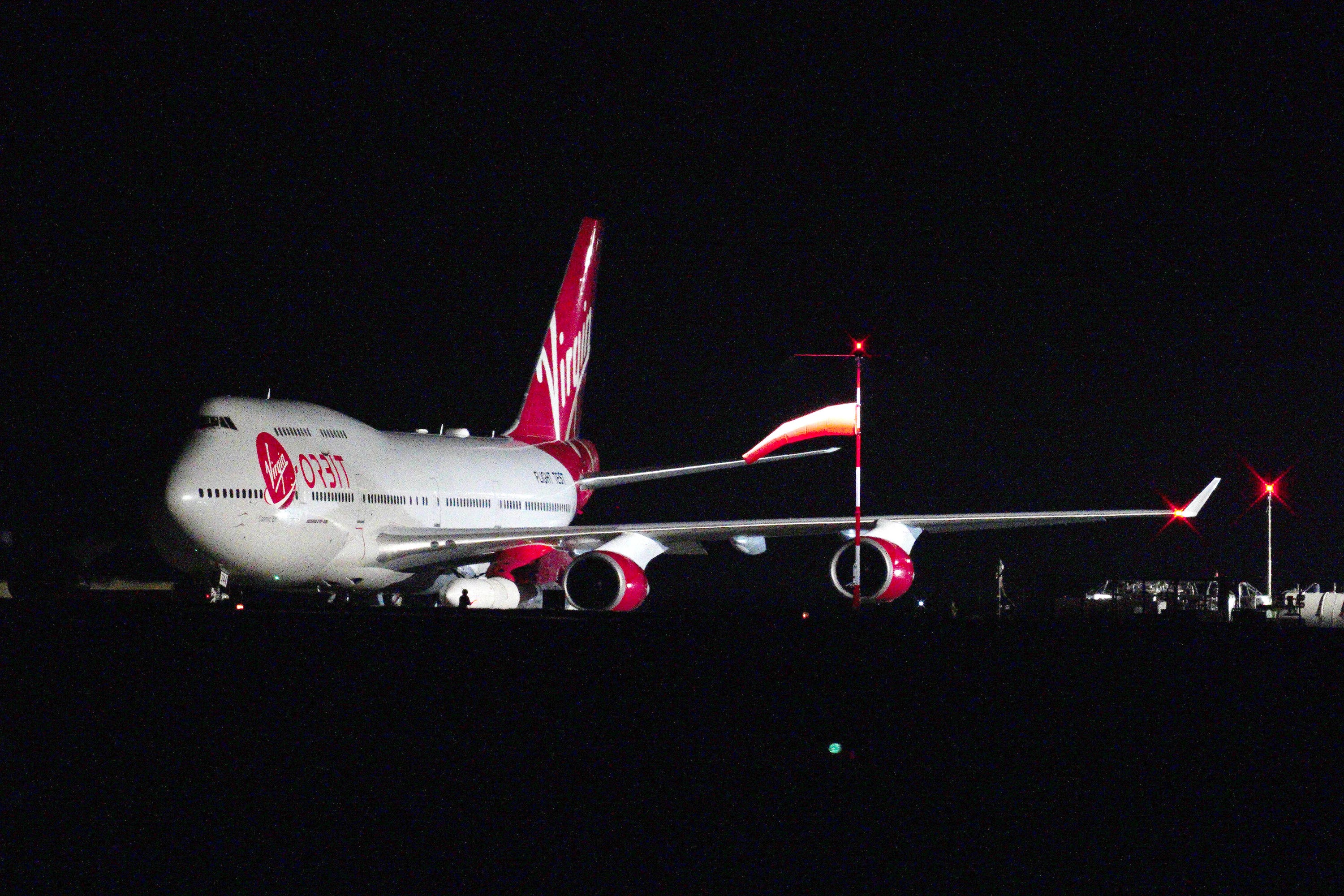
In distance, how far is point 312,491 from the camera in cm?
3238

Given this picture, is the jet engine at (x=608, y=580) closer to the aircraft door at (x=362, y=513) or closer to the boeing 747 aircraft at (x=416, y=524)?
the boeing 747 aircraft at (x=416, y=524)

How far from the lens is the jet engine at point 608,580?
109ft

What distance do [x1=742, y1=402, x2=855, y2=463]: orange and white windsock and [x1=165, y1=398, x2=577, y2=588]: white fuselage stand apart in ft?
24.7

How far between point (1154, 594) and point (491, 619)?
3148 centimetres

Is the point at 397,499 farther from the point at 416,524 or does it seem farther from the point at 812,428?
the point at 812,428

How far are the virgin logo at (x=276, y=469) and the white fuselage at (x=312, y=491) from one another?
21 mm

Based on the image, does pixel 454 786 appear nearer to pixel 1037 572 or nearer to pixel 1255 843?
pixel 1255 843

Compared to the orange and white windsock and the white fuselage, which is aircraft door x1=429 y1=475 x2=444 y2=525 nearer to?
the white fuselage

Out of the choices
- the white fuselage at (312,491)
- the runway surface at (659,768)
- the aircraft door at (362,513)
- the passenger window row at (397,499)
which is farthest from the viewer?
the passenger window row at (397,499)

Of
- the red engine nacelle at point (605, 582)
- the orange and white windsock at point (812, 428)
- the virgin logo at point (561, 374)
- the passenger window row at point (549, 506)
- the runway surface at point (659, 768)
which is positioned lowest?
the runway surface at point (659, 768)

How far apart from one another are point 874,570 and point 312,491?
13.1m

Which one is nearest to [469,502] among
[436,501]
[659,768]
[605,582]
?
[436,501]

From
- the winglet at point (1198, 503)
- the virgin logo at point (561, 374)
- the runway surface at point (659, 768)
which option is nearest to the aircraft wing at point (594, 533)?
the winglet at point (1198, 503)

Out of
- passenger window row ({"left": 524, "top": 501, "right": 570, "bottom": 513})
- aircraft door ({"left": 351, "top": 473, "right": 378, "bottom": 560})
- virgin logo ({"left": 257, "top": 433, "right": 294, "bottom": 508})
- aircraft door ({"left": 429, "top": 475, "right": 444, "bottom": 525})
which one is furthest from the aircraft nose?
passenger window row ({"left": 524, "top": 501, "right": 570, "bottom": 513})
